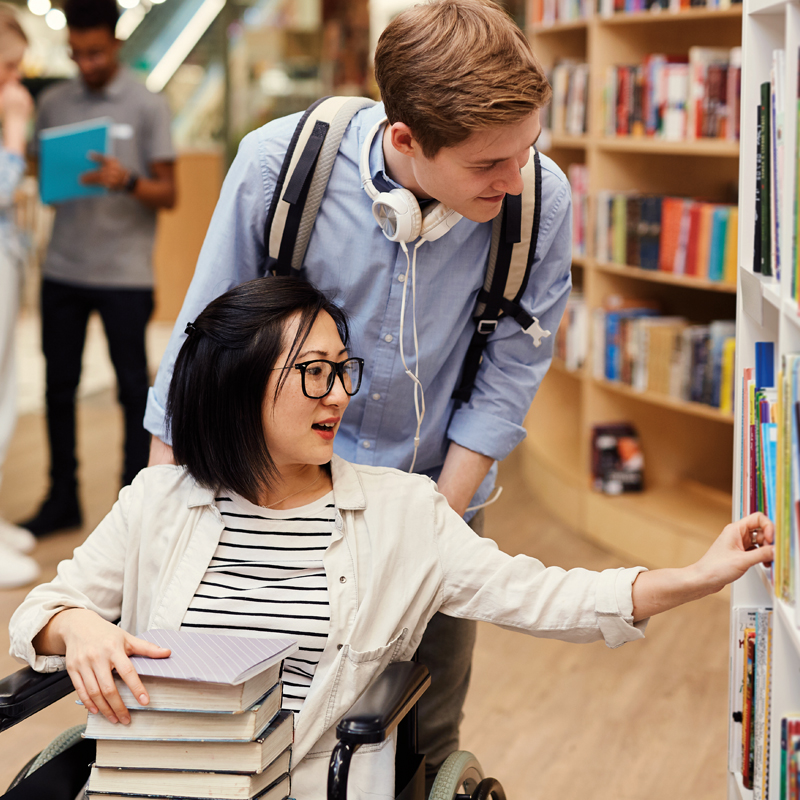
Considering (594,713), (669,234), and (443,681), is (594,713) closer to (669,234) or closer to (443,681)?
(443,681)

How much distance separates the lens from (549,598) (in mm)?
1332

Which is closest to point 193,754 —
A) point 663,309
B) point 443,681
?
point 443,681

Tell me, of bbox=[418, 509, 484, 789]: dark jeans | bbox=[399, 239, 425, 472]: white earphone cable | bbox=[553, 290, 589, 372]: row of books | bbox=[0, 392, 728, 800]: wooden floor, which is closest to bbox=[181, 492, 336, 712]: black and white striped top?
bbox=[399, 239, 425, 472]: white earphone cable

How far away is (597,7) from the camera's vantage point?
3.60 m

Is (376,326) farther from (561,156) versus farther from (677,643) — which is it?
(561,156)

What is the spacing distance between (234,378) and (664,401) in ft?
8.07

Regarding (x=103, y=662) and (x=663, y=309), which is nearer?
(x=103, y=662)

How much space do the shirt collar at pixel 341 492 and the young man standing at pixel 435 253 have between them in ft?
0.45

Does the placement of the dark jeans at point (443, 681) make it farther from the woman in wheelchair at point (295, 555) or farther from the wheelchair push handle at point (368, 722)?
the wheelchair push handle at point (368, 722)

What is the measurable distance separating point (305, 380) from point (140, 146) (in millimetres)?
2621

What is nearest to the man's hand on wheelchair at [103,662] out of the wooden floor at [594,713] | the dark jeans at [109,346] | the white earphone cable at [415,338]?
the white earphone cable at [415,338]

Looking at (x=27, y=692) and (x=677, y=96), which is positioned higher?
(x=677, y=96)

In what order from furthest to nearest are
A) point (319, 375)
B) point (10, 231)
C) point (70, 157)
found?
point (70, 157) → point (10, 231) → point (319, 375)

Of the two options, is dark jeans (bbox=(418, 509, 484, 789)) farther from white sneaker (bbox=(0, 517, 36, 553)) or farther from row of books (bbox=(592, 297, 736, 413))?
white sneaker (bbox=(0, 517, 36, 553))
